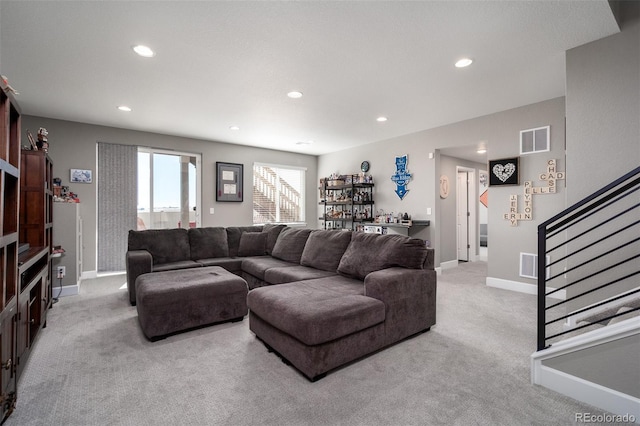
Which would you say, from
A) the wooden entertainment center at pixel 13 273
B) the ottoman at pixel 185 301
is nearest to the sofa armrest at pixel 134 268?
the ottoman at pixel 185 301

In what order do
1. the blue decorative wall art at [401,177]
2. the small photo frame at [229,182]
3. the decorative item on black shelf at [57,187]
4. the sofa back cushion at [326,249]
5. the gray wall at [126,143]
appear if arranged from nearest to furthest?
the sofa back cushion at [326,249], the decorative item on black shelf at [57,187], the gray wall at [126,143], the blue decorative wall art at [401,177], the small photo frame at [229,182]

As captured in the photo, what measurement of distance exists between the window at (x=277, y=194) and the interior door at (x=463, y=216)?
3706 millimetres

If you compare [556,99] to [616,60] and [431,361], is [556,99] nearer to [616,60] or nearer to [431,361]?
[616,60]

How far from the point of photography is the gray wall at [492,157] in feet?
13.0

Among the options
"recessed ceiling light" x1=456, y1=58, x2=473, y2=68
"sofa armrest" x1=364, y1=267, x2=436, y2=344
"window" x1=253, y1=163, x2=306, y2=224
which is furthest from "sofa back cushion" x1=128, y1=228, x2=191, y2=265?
"recessed ceiling light" x1=456, y1=58, x2=473, y2=68

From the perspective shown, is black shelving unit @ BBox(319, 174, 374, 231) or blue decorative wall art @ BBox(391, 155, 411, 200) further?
black shelving unit @ BBox(319, 174, 374, 231)

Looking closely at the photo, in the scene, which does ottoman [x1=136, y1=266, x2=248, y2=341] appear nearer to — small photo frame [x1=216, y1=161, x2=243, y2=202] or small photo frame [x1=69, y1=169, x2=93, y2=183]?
small photo frame [x1=69, y1=169, x2=93, y2=183]

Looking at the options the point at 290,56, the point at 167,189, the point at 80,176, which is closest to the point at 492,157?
the point at 290,56

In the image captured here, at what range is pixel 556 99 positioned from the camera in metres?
3.85

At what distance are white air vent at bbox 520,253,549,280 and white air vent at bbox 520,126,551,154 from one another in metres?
1.41

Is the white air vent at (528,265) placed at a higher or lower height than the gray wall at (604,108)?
lower

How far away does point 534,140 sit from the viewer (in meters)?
4.05

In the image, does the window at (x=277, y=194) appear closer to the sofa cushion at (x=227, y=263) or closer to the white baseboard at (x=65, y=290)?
the sofa cushion at (x=227, y=263)

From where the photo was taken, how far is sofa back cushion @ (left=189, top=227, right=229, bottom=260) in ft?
14.2
